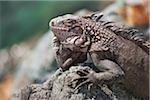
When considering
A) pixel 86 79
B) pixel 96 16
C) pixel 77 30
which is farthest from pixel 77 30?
pixel 86 79

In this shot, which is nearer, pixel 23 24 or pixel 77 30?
pixel 77 30

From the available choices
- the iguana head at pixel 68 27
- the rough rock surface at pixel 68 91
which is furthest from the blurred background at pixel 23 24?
the iguana head at pixel 68 27

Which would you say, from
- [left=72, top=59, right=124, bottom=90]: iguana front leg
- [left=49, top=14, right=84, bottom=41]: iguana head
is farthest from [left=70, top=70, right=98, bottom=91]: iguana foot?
[left=49, top=14, right=84, bottom=41]: iguana head

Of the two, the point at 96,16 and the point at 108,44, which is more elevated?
the point at 96,16

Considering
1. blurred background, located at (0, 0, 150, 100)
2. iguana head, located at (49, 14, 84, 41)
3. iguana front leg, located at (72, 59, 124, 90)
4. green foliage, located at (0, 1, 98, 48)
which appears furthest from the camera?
green foliage, located at (0, 1, 98, 48)

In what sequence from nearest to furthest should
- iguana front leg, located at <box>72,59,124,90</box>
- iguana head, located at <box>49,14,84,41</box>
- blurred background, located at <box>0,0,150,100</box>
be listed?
iguana front leg, located at <box>72,59,124,90</box>
iguana head, located at <box>49,14,84,41</box>
blurred background, located at <box>0,0,150,100</box>

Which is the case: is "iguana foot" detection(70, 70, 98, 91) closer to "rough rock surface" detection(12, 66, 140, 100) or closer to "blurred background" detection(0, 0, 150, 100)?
"rough rock surface" detection(12, 66, 140, 100)

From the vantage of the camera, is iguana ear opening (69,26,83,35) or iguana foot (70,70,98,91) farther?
iguana ear opening (69,26,83,35)

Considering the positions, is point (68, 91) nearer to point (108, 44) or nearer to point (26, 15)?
point (108, 44)
